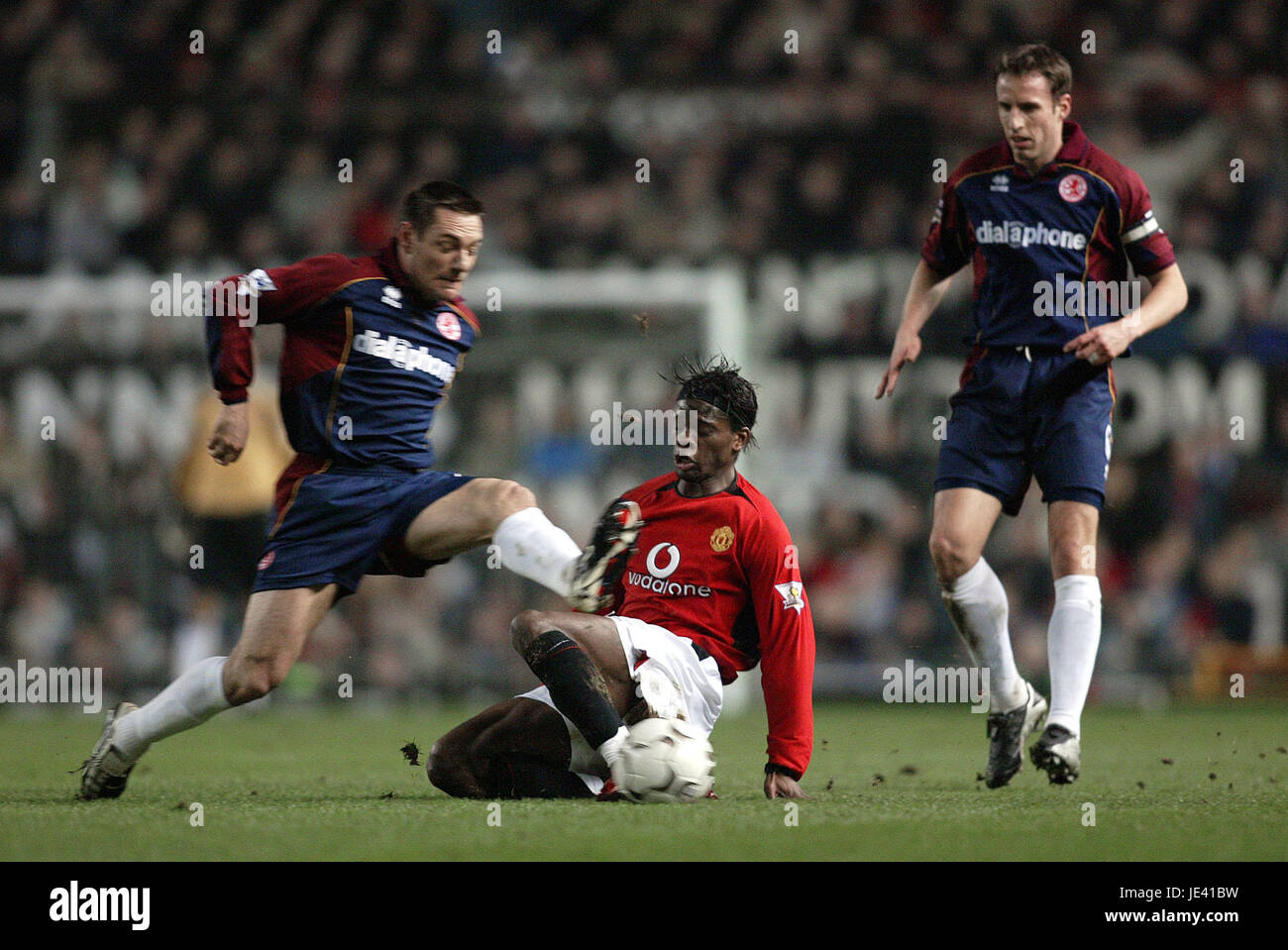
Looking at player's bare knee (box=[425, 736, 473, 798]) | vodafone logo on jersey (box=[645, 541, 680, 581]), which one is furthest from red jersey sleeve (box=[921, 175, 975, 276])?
player's bare knee (box=[425, 736, 473, 798])

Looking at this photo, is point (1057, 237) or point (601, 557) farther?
point (1057, 237)

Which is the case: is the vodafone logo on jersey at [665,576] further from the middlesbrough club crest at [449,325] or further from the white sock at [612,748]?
the middlesbrough club crest at [449,325]

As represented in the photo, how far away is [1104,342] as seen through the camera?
17.6 ft

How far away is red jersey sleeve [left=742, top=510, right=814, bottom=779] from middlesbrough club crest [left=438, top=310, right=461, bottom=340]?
1.19 meters

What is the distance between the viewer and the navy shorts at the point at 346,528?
17.3 ft

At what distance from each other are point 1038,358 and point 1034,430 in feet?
0.79

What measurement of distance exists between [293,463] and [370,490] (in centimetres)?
33

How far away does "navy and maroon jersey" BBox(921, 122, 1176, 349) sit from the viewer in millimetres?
5684

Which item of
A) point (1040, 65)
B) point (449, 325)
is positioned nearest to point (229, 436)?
point (449, 325)

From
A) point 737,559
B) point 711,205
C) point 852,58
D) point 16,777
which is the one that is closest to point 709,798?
point 737,559

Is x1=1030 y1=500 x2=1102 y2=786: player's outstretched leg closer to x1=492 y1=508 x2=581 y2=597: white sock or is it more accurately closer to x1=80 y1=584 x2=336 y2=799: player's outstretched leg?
x1=492 y1=508 x2=581 y2=597: white sock

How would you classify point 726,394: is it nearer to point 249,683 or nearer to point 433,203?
point 433,203

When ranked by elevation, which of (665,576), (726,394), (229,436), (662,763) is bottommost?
(662,763)

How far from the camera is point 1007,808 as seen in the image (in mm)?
5125
